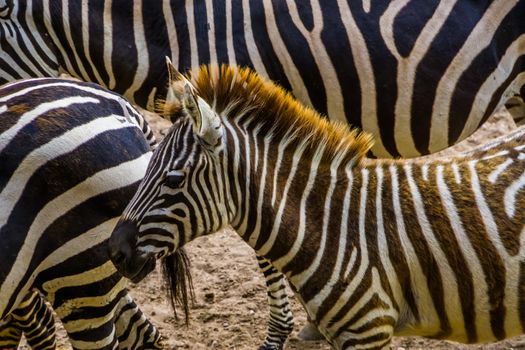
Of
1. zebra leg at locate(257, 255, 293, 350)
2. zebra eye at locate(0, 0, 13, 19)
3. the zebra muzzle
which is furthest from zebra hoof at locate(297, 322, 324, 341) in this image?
zebra eye at locate(0, 0, 13, 19)

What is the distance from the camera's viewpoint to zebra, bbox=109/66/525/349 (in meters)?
4.49

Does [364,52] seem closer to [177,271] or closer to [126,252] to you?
[177,271]

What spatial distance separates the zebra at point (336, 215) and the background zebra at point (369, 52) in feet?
4.71

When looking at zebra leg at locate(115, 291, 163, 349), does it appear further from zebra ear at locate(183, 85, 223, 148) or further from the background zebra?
the background zebra

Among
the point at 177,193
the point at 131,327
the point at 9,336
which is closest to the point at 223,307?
the point at 131,327

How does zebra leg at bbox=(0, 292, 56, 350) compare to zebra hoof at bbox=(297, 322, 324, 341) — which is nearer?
zebra leg at bbox=(0, 292, 56, 350)

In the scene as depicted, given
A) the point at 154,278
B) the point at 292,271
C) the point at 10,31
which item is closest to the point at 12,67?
the point at 10,31

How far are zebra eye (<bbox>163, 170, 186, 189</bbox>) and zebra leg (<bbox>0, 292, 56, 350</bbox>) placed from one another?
1685mm

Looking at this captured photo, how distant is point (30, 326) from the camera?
19.3ft

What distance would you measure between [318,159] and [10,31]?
9.27ft

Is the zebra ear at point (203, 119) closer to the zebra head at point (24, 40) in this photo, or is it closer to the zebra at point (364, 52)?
the zebra at point (364, 52)

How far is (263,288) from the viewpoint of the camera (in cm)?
719

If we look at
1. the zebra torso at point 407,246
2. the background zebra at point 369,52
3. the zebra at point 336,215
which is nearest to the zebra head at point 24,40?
the background zebra at point 369,52

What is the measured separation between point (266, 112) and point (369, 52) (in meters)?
1.64
